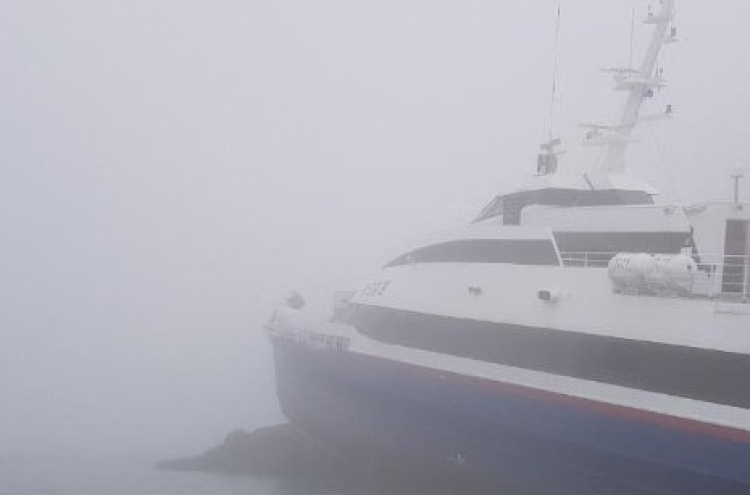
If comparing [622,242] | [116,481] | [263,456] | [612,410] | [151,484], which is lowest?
[116,481]

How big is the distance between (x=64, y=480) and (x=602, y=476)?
692 inches

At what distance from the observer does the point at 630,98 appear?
1995 centimetres

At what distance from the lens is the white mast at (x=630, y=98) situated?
62.8 feet

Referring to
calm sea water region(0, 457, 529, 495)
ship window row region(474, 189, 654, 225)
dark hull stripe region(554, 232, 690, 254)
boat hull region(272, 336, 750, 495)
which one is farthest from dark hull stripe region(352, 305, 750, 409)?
ship window row region(474, 189, 654, 225)

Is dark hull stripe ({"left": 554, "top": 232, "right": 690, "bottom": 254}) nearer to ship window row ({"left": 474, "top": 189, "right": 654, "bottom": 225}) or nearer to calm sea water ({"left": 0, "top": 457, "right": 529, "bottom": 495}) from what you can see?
ship window row ({"left": 474, "top": 189, "right": 654, "bottom": 225})

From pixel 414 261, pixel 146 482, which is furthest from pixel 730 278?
pixel 146 482

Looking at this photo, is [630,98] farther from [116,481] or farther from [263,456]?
[116,481]

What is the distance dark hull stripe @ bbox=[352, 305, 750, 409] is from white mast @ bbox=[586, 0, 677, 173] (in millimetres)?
5634

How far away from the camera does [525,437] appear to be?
49.9ft

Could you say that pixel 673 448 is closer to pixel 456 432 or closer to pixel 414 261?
pixel 456 432

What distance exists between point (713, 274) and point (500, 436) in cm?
467

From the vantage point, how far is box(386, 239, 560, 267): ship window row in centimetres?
1622

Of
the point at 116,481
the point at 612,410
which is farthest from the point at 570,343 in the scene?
the point at 116,481

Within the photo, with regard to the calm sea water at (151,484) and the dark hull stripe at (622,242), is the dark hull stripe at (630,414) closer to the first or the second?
the calm sea water at (151,484)
